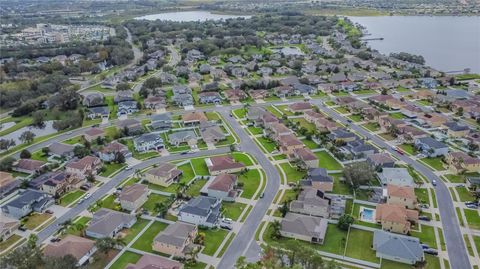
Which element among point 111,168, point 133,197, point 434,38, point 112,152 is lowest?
point 111,168

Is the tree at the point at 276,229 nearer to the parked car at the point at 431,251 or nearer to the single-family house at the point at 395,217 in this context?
the single-family house at the point at 395,217

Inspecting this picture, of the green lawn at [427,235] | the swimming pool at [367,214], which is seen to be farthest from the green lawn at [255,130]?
the green lawn at [427,235]

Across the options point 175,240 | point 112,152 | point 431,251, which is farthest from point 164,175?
point 431,251

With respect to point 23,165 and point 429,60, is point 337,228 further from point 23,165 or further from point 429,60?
point 429,60

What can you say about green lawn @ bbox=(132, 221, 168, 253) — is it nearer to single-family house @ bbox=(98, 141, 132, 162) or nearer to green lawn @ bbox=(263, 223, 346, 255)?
green lawn @ bbox=(263, 223, 346, 255)

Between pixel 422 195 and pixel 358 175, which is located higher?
pixel 358 175

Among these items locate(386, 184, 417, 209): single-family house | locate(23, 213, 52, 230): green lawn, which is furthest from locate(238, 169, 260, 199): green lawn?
locate(23, 213, 52, 230): green lawn

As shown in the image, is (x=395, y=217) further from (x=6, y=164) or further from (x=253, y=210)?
(x=6, y=164)
